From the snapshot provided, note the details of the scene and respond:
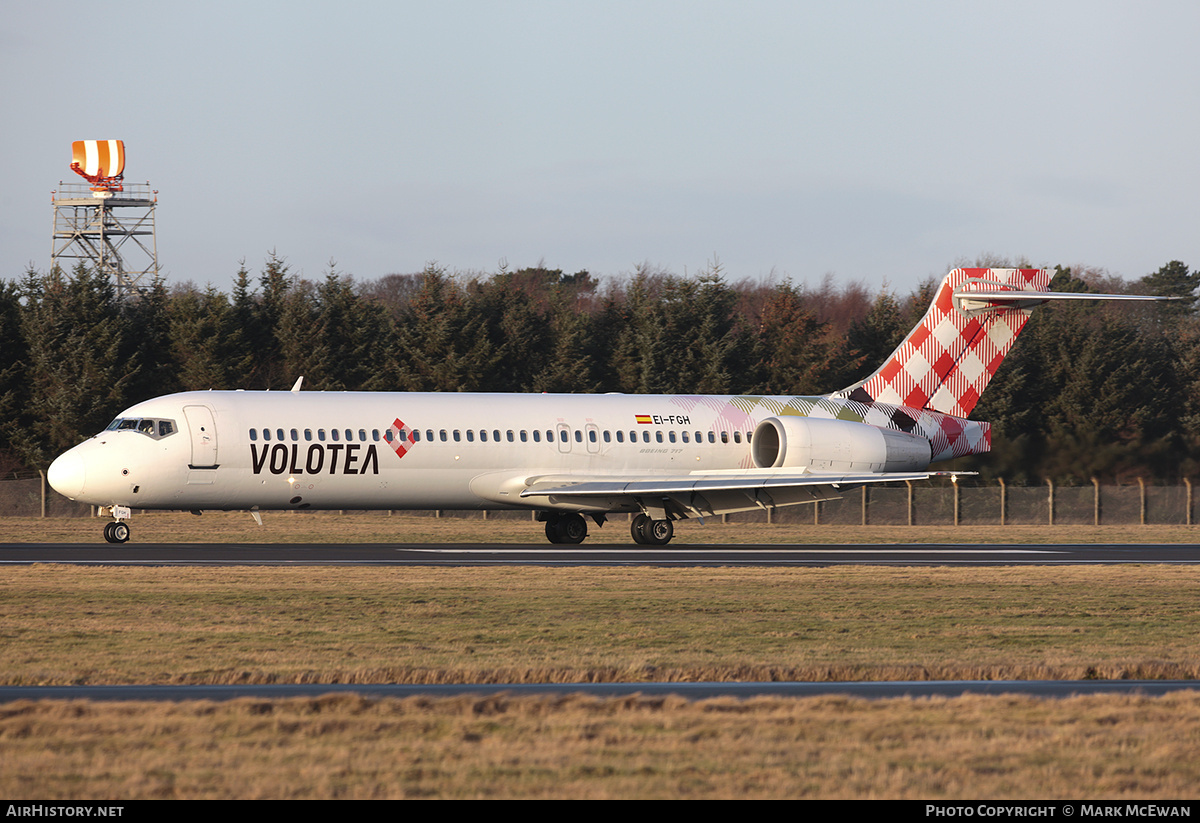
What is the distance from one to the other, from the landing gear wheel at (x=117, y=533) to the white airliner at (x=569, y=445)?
0.05 m

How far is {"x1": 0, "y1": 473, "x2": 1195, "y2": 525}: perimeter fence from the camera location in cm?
5372

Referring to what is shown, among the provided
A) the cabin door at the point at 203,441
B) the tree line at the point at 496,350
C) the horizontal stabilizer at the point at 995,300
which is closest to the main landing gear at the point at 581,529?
the cabin door at the point at 203,441

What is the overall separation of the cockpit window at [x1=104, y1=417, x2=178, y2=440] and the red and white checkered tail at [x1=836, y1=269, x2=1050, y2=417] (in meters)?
19.7

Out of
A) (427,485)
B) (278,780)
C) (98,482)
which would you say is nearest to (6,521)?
(98,482)

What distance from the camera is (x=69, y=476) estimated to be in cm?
3381

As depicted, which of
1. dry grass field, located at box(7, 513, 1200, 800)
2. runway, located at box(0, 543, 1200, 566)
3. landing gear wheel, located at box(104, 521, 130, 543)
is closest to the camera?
dry grass field, located at box(7, 513, 1200, 800)

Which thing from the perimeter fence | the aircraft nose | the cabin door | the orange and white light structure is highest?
the orange and white light structure

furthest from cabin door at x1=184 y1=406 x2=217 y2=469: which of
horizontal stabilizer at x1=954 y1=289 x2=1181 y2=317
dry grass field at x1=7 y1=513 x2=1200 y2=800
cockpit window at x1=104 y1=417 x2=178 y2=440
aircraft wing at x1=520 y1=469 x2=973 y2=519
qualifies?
horizontal stabilizer at x1=954 y1=289 x2=1181 y2=317

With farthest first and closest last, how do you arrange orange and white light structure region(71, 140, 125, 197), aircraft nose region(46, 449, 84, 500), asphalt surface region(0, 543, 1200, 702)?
orange and white light structure region(71, 140, 125, 197) → aircraft nose region(46, 449, 84, 500) → asphalt surface region(0, 543, 1200, 702)

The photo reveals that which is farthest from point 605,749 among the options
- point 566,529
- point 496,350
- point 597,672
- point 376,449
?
point 496,350

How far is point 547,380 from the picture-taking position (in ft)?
208

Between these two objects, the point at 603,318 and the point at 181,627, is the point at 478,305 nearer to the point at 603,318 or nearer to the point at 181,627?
the point at 603,318

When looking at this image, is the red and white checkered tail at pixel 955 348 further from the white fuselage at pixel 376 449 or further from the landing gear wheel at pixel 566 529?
the landing gear wheel at pixel 566 529

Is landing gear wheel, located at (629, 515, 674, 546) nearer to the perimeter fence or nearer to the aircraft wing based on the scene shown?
the aircraft wing
